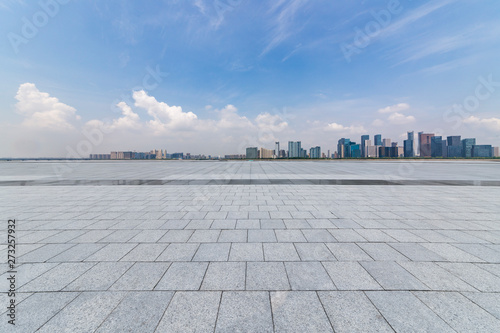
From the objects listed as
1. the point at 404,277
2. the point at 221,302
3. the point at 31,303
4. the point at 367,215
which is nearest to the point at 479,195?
the point at 367,215

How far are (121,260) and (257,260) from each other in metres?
2.74

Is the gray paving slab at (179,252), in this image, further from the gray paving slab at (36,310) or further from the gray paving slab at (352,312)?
the gray paving slab at (352,312)

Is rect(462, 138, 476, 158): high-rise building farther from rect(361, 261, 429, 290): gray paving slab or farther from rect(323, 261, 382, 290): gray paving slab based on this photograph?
rect(323, 261, 382, 290): gray paving slab

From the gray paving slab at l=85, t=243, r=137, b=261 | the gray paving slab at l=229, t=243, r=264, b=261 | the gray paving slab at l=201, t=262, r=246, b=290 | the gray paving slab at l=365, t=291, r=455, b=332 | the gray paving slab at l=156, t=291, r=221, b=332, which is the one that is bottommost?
Result: the gray paving slab at l=365, t=291, r=455, b=332

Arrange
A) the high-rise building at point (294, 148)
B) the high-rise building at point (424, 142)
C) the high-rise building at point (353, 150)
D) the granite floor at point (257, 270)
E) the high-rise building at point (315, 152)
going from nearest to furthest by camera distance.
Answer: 1. the granite floor at point (257, 270)
2. the high-rise building at point (424, 142)
3. the high-rise building at point (294, 148)
4. the high-rise building at point (353, 150)
5. the high-rise building at point (315, 152)

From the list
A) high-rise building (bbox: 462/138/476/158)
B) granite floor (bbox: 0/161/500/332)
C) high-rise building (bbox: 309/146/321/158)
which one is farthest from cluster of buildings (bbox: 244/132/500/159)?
granite floor (bbox: 0/161/500/332)

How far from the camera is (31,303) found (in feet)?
9.45

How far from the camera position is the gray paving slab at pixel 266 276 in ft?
10.4

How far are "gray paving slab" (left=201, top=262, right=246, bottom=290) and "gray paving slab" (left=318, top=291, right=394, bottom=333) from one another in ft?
4.27

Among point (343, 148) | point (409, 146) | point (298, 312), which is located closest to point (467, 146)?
point (409, 146)

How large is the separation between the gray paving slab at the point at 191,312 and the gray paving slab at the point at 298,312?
83 cm

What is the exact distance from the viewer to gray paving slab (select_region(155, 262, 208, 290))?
321 cm

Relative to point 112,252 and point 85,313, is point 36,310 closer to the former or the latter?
point 85,313

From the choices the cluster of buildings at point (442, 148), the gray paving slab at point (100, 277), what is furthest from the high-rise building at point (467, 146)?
the gray paving slab at point (100, 277)
